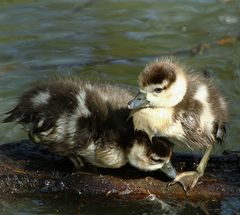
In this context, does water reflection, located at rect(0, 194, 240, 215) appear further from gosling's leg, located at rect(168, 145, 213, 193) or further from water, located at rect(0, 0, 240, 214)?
water, located at rect(0, 0, 240, 214)

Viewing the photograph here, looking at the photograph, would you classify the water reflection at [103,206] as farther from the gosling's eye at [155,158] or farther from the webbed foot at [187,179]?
the gosling's eye at [155,158]

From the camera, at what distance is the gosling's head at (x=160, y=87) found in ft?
13.5

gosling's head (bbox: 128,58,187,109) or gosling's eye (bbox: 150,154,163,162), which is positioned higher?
gosling's head (bbox: 128,58,187,109)

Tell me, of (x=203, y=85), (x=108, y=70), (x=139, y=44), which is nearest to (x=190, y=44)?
(x=139, y=44)

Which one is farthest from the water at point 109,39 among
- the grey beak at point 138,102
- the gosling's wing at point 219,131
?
the grey beak at point 138,102

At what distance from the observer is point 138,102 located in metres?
4.10

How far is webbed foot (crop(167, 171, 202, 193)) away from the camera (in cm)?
420

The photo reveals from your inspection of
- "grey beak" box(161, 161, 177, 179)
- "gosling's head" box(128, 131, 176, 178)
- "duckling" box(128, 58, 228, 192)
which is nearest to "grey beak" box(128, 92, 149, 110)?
"duckling" box(128, 58, 228, 192)

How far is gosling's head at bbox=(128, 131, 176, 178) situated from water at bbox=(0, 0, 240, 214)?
1.60 meters

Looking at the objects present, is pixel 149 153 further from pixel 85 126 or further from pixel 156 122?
pixel 85 126

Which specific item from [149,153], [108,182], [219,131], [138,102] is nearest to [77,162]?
[108,182]

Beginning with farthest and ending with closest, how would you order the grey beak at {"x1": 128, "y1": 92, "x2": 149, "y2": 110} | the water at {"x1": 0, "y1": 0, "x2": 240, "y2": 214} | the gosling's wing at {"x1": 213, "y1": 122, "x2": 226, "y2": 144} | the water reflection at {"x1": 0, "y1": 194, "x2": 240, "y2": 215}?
the water at {"x1": 0, "y1": 0, "x2": 240, "y2": 214}, the gosling's wing at {"x1": 213, "y1": 122, "x2": 226, "y2": 144}, the water reflection at {"x1": 0, "y1": 194, "x2": 240, "y2": 215}, the grey beak at {"x1": 128, "y1": 92, "x2": 149, "y2": 110}

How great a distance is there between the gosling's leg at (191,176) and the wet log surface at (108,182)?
0.04 meters

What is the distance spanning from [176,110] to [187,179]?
0.37 metres
